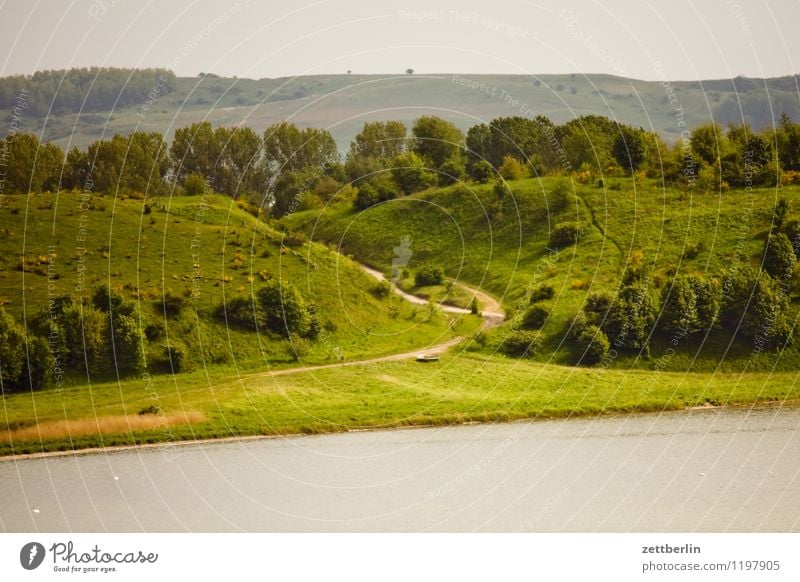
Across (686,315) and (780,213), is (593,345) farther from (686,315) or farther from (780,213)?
(780,213)

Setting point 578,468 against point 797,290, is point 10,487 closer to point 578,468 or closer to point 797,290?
point 578,468

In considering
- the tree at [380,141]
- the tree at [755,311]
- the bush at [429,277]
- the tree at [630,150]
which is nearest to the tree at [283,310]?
the bush at [429,277]

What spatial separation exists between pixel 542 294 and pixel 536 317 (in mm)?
3732

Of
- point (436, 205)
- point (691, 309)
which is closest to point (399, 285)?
point (436, 205)

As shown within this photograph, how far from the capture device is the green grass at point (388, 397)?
54.9 metres

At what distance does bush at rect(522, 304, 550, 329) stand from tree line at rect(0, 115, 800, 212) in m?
22.3

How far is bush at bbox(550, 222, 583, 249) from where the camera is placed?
87.1 m

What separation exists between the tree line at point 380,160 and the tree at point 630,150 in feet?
0.37

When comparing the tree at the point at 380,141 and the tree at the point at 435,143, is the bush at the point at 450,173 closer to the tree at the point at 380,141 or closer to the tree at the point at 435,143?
the tree at the point at 435,143

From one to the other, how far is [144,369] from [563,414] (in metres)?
21.4

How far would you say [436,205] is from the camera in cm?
10312

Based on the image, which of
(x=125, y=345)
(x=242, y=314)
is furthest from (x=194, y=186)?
(x=125, y=345)
